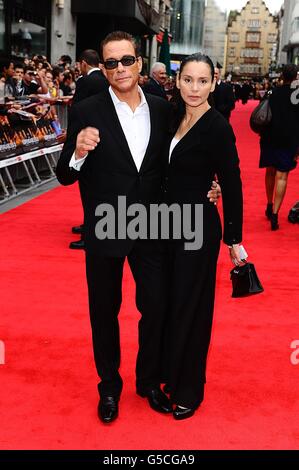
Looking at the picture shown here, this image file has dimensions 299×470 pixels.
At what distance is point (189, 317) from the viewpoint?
3.12m

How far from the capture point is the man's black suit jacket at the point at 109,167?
292 cm

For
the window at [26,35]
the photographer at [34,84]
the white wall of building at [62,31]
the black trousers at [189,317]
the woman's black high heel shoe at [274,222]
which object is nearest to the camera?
the black trousers at [189,317]

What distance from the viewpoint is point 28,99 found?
11.0 metres

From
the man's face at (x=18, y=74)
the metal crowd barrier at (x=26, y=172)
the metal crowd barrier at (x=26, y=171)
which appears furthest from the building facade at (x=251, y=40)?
the metal crowd barrier at (x=26, y=172)

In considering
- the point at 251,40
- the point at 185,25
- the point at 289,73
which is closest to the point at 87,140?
the point at 289,73

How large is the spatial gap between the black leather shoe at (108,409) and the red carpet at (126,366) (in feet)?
0.14

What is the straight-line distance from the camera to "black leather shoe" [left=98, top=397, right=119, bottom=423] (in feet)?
10.5

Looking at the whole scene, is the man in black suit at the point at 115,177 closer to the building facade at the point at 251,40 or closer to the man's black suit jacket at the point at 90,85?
the man's black suit jacket at the point at 90,85

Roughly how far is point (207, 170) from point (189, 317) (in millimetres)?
749

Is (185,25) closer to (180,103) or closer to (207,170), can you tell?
(180,103)

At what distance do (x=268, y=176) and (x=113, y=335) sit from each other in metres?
5.20

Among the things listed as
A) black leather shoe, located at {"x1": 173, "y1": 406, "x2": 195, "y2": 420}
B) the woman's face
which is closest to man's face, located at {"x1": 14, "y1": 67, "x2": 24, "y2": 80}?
the woman's face

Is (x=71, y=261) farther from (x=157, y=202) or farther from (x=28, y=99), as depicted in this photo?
(x=28, y=99)
